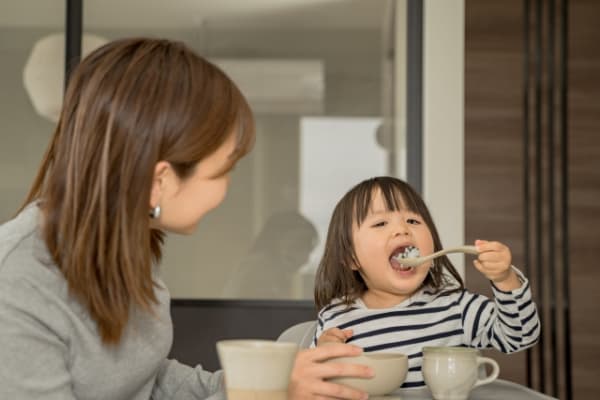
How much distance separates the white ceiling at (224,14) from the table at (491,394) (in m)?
2.34

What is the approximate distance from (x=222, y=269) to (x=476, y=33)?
4.37 ft

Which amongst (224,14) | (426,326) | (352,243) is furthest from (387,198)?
(224,14)

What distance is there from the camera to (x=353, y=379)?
3.02ft

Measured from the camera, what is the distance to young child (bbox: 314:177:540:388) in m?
1.34

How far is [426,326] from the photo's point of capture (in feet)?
4.76

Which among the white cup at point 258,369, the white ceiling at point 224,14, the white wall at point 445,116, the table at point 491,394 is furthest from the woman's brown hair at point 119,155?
the white ceiling at point 224,14

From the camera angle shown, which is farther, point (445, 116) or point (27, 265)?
point (445, 116)

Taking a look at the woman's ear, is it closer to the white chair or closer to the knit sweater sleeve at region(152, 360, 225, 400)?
the knit sweater sleeve at region(152, 360, 225, 400)

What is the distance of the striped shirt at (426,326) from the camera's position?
4.59 feet

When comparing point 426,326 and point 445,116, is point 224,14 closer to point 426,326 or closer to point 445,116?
point 445,116

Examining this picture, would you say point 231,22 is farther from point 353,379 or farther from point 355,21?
point 353,379

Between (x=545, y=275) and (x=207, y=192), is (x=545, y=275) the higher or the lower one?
the lower one

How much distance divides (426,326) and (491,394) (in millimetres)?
414

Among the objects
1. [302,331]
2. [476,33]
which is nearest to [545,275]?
[476,33]
